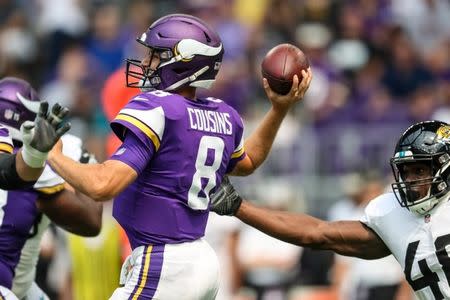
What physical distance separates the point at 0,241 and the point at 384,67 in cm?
741

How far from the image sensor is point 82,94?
13.0 meters

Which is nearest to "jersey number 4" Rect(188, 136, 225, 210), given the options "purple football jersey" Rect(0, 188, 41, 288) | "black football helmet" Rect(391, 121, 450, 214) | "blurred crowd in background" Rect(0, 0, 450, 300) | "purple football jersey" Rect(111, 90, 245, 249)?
"purple football jersey" Rect(111, 90, 245, 249)

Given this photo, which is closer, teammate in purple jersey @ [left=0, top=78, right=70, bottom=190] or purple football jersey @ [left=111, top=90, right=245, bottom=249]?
teammate in purple jersey @ [left=0, top=78, right=70, bottom=190]

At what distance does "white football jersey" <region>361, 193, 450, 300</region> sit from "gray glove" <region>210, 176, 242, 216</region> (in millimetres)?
715

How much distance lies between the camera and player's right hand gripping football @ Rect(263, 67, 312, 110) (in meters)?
5.96

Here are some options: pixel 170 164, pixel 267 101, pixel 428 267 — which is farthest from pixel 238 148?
pixel 267 101

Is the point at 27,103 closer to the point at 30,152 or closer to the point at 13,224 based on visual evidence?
the point at 13,224

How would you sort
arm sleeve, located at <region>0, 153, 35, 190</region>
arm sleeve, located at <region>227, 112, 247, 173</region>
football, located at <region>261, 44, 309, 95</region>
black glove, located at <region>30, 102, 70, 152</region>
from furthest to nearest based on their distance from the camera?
football, located at <region>261, 44, 309, 95</region>
arm sleeve, located at <region>227, 112, 247, 173</region>
arm sleeve, located at <region>0, 153, 35, 190</region>
black glove, located at <region>30, 102, 70, 152</region>

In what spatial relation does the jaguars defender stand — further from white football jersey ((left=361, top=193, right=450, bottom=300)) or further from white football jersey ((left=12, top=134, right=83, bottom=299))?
white football jersey ((left=12, top=134, right=83, bottom=299))

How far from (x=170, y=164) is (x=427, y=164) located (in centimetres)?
130

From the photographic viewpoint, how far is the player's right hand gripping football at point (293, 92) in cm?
596

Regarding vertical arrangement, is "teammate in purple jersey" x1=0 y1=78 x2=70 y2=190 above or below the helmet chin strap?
below

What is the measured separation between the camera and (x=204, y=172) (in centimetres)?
552

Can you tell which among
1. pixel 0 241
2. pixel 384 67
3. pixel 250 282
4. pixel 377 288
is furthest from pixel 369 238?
pixel 384 67
